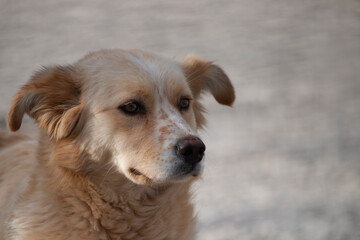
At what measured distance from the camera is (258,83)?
6.35 metres

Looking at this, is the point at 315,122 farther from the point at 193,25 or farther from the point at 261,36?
the point at 193,25

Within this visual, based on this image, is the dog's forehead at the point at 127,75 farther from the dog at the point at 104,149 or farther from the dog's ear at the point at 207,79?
the dog's ear at the point at 207,79

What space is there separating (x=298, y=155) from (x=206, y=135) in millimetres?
962

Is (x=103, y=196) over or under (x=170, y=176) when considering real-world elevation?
under

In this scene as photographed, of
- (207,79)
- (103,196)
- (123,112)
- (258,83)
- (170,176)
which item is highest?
(123,112)

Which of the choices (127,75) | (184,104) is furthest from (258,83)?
(127,75)

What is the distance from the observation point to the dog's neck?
261cm

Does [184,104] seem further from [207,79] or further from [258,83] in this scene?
[258,83]

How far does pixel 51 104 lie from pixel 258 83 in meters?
4.07

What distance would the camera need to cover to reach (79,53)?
21.8ft

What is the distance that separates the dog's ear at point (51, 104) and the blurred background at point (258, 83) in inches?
35.2

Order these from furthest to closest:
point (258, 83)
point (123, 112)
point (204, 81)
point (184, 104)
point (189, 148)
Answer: point (258, 83), point (204, 81), point (184, 104), point (123, 112), point (189, 148)

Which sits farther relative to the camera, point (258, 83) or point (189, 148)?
point (258, 83)

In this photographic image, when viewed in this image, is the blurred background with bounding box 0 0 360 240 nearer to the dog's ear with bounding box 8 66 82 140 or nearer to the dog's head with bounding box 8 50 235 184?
the dog's head with bounding box 8 50 235 184
